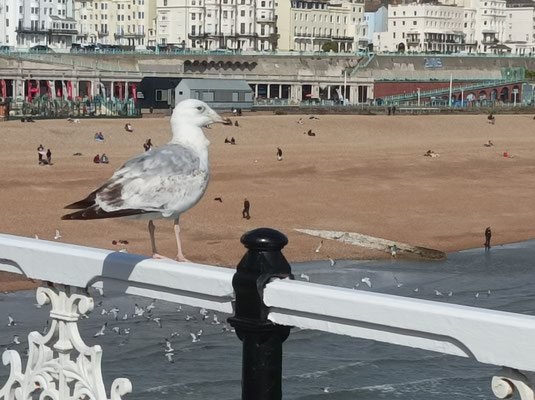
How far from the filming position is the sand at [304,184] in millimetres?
34250

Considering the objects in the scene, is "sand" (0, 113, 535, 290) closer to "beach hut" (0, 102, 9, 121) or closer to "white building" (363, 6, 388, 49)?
"beach hut" (0, 102, 9, 121)

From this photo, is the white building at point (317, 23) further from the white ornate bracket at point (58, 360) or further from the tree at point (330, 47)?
the white ornate bracket at point (58, 360)

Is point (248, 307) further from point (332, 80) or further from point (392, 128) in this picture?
point (332, 80)

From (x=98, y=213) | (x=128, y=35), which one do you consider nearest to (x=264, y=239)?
(x=98, y=213)

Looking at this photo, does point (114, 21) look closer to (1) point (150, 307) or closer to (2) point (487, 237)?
(2) point (487, 237)

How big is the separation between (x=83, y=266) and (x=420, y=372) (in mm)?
14460

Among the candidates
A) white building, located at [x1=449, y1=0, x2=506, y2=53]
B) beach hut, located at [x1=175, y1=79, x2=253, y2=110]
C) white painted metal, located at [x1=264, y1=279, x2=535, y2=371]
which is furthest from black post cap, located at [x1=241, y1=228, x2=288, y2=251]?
white building, located at [x1=449, y1=0, x2=506, y2=53]

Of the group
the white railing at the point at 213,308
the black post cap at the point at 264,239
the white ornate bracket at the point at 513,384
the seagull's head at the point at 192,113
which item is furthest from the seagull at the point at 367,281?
the white ornate bracket at the point at 513,384

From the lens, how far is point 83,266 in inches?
185

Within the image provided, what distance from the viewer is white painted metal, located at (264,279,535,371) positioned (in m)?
3.45

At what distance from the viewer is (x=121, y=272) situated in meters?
4.64

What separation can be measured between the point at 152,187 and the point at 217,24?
156 meters

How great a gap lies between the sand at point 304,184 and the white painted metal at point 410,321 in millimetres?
25009

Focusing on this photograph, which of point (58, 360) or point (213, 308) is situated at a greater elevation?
point (213, 308)
